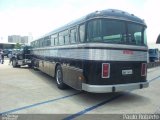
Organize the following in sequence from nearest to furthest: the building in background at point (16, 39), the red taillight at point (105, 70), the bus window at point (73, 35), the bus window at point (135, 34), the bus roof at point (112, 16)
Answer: the red taillight at point (105, 70), the bus roof at point (112, 16), the bus window at point (135, 34), the bus window at point (73, 35), the building in background at point (16, 39)

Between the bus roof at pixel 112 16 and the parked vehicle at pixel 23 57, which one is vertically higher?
the bus roof at pixel 112 16

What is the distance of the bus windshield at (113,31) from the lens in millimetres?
Answer: 7836

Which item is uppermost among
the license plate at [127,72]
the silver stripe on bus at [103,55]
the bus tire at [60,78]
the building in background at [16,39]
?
the building in background at [16,39]

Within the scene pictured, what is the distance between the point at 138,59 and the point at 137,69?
14.0 inches

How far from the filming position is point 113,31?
809cm

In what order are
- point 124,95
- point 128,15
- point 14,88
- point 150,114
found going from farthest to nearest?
1. point 14,88
2. point 124,95
3. point 128,15
4. point 150,114

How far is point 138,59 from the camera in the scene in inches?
344

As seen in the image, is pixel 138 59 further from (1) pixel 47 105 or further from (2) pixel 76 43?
(1) pixel 47 105

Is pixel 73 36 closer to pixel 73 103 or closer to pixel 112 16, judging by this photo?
pixel 112 16

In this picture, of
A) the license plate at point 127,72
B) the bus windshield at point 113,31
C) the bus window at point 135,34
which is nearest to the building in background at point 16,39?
the bus window at point 135,34

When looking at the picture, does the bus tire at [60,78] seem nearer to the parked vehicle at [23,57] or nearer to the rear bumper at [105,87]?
the rear bumper at [105,87]

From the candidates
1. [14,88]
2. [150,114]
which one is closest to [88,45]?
[150,114]

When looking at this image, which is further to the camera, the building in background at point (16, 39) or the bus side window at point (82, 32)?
the building in background at point (16, 39)

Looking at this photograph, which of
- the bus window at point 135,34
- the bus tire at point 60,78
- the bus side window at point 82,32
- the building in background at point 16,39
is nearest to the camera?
the bus side window at point 82,32
